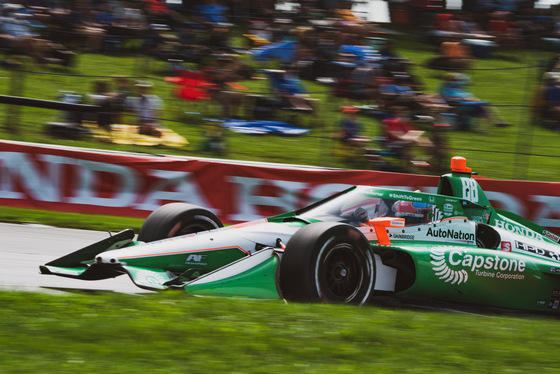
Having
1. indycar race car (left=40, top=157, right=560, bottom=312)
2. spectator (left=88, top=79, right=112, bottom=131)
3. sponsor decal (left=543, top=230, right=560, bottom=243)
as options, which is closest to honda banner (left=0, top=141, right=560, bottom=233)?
spectator (left=88, top=79, right=112, bottom=131)

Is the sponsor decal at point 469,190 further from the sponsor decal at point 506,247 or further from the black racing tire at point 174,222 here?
the black racing tire at point 174,222

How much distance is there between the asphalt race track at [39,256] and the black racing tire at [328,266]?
1534 mm

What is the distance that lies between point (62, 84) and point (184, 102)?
2.49 m

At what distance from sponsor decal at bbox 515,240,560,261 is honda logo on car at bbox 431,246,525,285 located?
0.32 metres

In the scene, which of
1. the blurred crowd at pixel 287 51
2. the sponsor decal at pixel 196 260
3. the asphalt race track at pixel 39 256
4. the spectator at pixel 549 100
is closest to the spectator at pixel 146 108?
the blurred crowd at pixel 287 51

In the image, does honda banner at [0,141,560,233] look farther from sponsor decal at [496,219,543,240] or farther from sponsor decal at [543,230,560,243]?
sponsor decal at [496,219,543,240]

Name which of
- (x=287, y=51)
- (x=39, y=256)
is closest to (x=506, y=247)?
(x=39, y=256)

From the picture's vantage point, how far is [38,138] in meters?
11.7

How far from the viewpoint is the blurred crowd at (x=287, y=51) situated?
11.9m

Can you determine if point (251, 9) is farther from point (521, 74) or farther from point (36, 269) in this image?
point (36, 269)

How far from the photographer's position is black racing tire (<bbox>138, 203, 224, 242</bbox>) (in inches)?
259

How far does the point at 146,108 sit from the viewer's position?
38.6 feet

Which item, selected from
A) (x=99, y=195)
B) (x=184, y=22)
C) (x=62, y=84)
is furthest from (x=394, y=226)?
(x=184, y=22)

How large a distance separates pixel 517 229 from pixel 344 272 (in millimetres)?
2307
